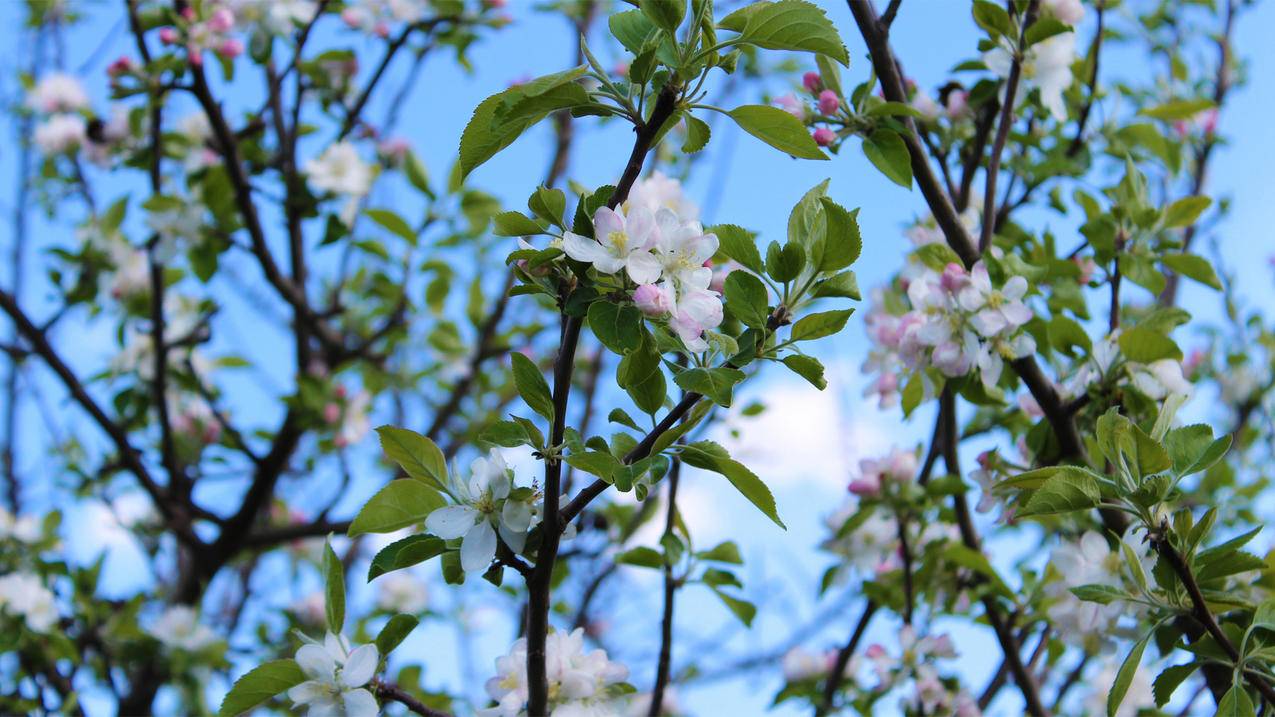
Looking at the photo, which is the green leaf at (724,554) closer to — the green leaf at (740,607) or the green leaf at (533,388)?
the green leaf at (740,607)

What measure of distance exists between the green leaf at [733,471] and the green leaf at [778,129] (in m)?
0.29

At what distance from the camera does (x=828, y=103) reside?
145 centimetres

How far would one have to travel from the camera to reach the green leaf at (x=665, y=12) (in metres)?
0.94

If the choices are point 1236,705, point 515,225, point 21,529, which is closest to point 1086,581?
point 1236,705

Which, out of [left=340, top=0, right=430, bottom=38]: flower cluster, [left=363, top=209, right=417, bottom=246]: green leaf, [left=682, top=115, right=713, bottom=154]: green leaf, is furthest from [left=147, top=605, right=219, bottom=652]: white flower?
[left=682, top=115, right=713, bottom=154]: green leaf

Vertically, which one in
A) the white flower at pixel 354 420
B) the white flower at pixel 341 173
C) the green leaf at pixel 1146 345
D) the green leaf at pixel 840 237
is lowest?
the green leaf at pixel 840 237

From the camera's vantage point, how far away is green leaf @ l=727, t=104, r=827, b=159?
3.32 feet

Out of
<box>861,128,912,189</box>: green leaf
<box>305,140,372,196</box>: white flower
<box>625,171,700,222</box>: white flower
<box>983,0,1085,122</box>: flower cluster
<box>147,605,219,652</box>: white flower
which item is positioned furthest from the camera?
<box>305,140,372,196</box>: white flower

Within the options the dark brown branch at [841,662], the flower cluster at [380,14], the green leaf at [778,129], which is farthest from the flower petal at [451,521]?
the flower cluster at [380,14]

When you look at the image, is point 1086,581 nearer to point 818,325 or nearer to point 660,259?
point 818,325

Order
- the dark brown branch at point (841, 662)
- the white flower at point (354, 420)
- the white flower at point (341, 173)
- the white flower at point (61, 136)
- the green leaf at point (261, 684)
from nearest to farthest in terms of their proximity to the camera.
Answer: the green leaf at point (261, 684), the dark brown branch at point (841, 662), the white flower at point (341, 173), the white flower at point (354, 420), the white flower at point (61, 136)

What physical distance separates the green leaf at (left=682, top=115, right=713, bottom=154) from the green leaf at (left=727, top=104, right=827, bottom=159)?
0.04 m

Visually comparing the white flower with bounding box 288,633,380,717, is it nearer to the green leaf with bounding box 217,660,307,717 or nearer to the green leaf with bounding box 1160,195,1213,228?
the green leaf with bounding box 217,660,307,717

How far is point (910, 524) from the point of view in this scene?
206cm
